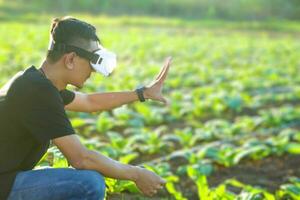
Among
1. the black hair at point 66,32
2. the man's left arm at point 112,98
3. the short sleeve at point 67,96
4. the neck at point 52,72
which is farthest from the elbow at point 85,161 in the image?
the man's left arm at point 112,98

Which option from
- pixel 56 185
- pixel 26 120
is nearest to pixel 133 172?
pixel 56 185

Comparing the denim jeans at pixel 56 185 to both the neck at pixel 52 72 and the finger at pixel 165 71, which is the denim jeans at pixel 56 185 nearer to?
the neck at pixel 52 72

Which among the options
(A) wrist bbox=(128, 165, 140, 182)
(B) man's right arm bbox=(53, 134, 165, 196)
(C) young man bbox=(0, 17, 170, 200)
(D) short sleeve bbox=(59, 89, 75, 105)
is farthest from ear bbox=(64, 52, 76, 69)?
(A) wrist bbox=(128, 165, 140, 182)

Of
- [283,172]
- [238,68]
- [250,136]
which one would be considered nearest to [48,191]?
[283,172]

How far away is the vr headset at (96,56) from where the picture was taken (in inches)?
156

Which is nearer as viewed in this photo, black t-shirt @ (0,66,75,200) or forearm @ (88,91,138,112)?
black t-shirt @ (0,66,75,200)

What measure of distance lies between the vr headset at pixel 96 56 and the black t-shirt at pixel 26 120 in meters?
0.20

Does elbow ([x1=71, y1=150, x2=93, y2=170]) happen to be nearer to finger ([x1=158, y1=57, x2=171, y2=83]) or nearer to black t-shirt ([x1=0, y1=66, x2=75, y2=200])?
black t-shirt ([x1=0, y1=66, x2=75, y2=200])

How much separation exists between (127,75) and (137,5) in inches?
1522

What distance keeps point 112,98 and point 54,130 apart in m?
1.21

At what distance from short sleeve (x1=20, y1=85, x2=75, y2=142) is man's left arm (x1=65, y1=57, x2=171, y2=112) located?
3.19ft

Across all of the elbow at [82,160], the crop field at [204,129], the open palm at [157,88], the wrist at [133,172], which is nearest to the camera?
the elbow at [82,160]

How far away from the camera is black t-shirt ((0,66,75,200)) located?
3.78 m

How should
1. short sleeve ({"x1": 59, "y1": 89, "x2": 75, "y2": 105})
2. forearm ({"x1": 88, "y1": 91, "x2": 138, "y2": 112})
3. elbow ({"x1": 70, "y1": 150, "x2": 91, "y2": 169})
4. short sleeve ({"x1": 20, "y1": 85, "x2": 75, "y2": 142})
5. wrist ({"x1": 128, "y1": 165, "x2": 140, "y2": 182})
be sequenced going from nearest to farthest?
short sleeve ({"x1": 20, "y1": 85, "x2": 75, "y2": 142})
elbow ({"x1": 70, "y1": 150, "x2": 91, "y2": 169})
wrist ({"x1": 128, "y1": 165, "x2": 140, "y2": 182})
short sleeve ({"x1": 59, "y1": 89, "x2": 75, "y2": 105})
forearm ({"x1": 88, "y1": 91, "x2": 138, "y2": 112})
